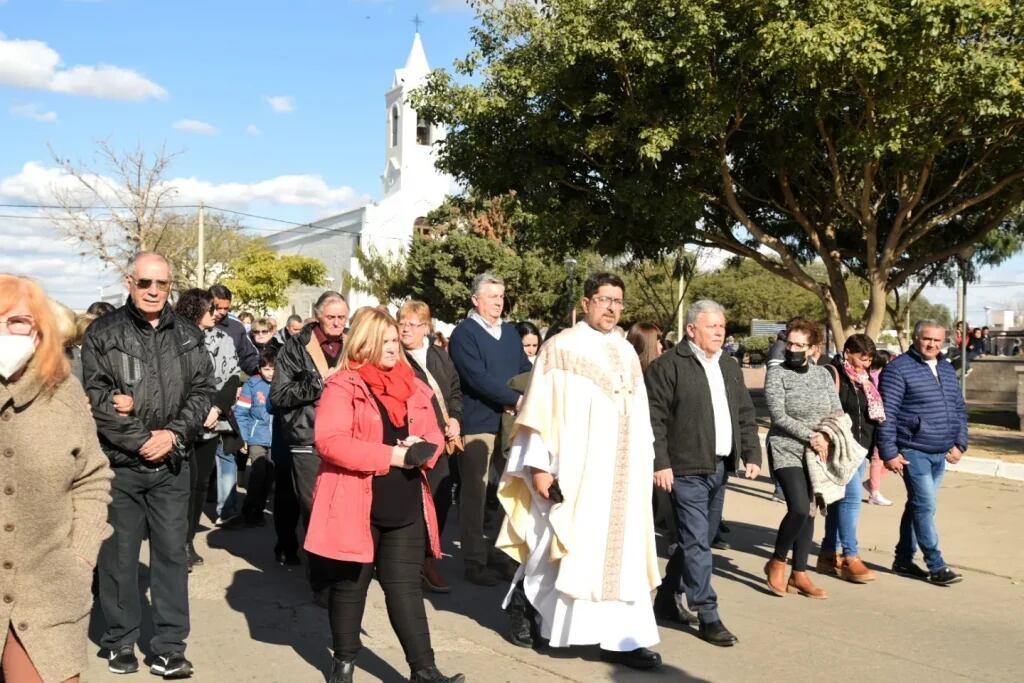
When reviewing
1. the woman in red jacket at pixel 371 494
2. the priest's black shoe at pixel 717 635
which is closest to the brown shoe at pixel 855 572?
the priest's black shoe at pixel 717 635

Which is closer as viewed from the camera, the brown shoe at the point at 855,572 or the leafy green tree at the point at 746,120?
the brown shoe at the point at 855,572

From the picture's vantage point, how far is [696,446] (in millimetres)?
6059

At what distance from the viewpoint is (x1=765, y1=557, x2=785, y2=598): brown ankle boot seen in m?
6.99

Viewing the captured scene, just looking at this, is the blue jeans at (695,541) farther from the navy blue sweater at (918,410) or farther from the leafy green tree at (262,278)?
the leafy green tree at (262,278)

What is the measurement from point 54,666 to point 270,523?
6.64 meters

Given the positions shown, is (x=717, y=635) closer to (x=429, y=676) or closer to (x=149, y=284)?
(x=429, y=676)

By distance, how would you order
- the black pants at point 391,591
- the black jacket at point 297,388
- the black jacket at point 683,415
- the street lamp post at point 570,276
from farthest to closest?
1. the street lamp post at point 570,276
2. the black jacket at point 297,388
3. the black jacket at point 683,415
4. the black pants at point 391,591

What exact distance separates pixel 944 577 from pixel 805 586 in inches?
45.0

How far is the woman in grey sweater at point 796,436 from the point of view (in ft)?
22.6

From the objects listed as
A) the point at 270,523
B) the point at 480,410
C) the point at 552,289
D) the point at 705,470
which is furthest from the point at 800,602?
the point at 552,289

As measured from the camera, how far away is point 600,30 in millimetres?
16016

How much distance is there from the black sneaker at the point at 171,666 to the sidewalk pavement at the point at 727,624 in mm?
86

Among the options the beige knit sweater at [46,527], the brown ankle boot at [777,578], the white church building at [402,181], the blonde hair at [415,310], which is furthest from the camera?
the white church building at [402,181]

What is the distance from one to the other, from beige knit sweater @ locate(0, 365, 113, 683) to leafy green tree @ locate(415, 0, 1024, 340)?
12.3 m
